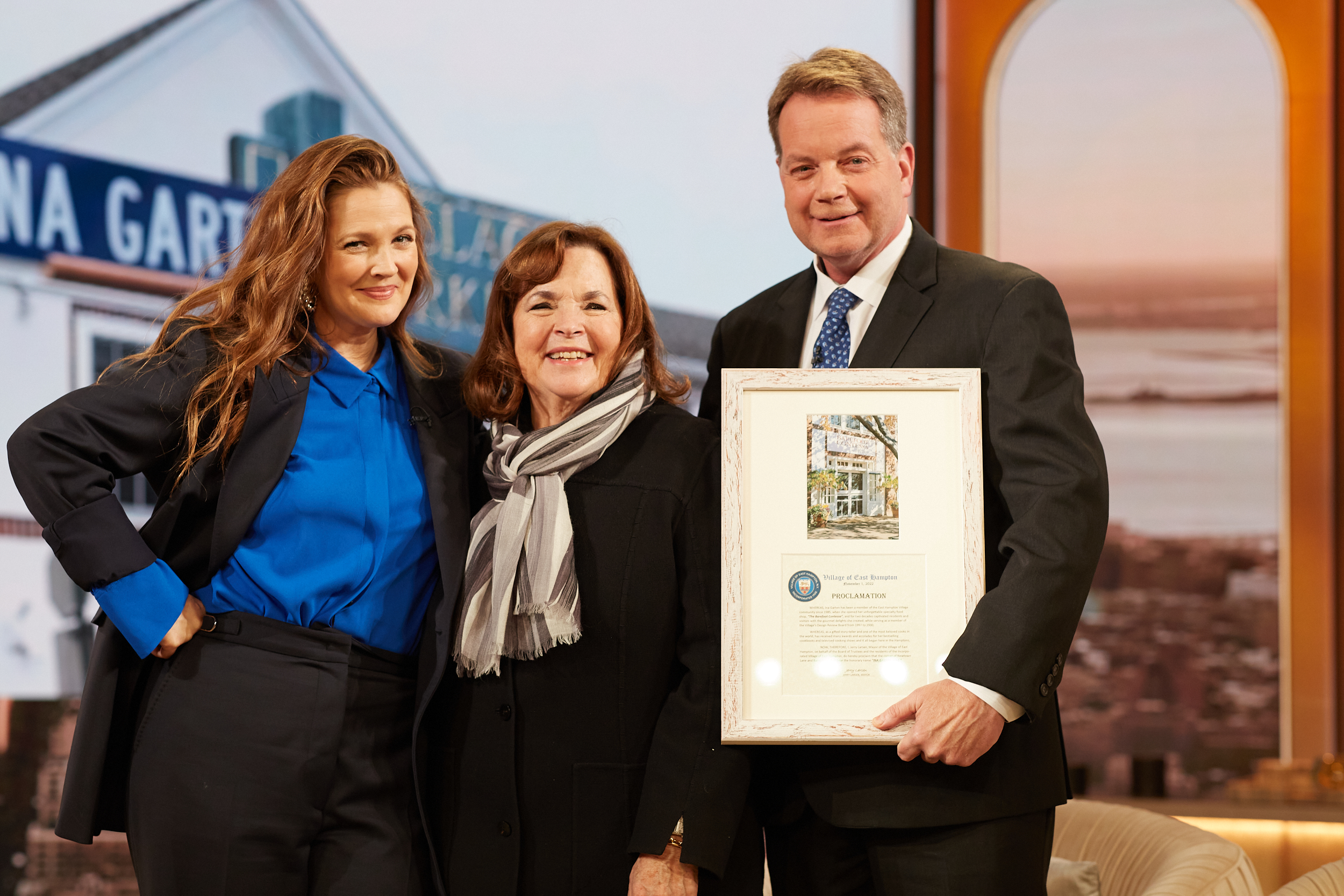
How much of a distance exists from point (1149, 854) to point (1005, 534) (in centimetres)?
124

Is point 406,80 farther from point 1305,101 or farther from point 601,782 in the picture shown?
point 1305,101

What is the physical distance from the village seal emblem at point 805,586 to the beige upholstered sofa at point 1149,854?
3.37ft

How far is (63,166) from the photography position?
3.08 meters

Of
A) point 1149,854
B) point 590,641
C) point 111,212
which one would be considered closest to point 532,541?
point 590,641

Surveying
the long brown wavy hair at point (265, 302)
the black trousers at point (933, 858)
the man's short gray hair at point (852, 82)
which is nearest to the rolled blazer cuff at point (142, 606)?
the long brown wavy hair at point (265, 302)

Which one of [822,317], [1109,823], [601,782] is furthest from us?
[1109,823]

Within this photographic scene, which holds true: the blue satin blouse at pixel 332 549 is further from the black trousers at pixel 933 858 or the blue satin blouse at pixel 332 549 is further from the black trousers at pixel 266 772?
the black trousers at pixel 933 858

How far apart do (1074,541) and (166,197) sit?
266 cm

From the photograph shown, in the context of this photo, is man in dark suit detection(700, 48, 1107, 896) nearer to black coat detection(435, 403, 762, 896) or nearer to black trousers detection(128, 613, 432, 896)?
black coat detection(435, 403, 762, 896)

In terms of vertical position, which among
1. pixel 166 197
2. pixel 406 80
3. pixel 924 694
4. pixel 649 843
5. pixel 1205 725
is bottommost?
pixel 1205 725

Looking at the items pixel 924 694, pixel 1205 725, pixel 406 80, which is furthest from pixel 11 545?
pixel 1205 725

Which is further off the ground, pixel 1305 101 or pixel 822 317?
pixel 1305 101

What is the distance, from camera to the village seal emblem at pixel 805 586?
170cm

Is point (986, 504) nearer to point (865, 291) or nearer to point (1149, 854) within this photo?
point (865, 291)
